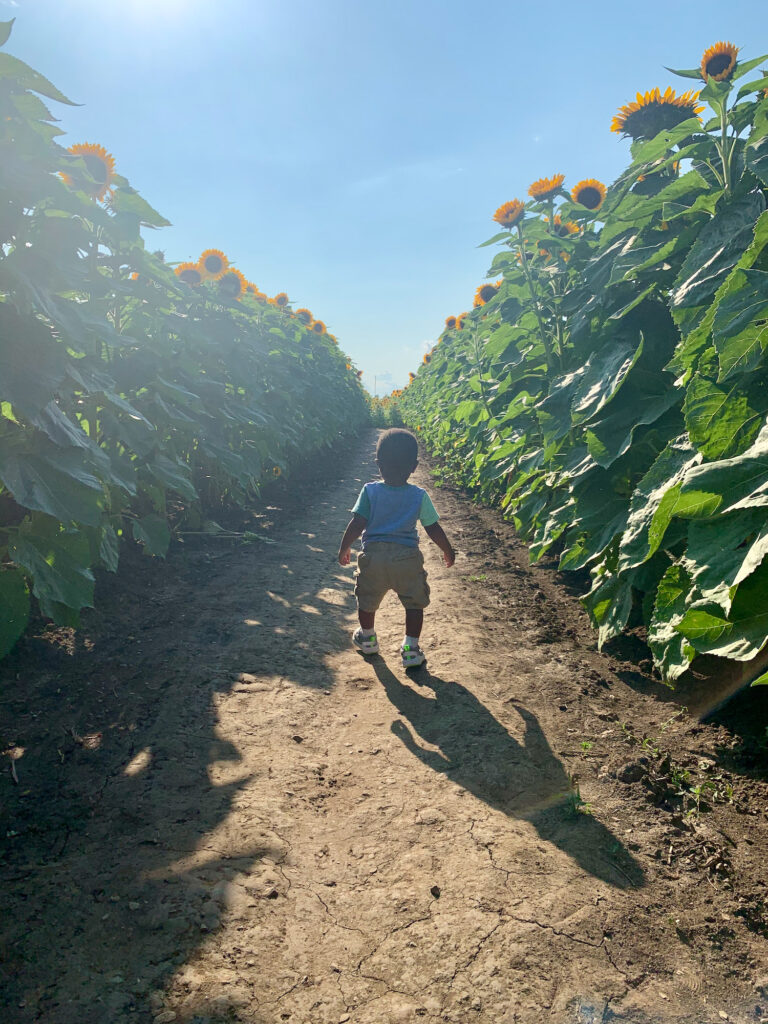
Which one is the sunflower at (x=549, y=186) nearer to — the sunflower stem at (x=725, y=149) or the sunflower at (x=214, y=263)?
the sunflower stem at (x=725, y=149)

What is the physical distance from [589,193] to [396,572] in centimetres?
384

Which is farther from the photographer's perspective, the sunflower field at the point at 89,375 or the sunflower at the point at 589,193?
the sunflower at the point at 589,193

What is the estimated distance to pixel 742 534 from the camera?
204cm

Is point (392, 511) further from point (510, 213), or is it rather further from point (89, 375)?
point (510, 213)

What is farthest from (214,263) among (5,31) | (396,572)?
(396,572)

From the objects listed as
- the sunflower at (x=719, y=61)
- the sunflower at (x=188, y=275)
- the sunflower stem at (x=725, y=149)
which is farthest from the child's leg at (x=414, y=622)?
the sunflower at (x=188, y=275)

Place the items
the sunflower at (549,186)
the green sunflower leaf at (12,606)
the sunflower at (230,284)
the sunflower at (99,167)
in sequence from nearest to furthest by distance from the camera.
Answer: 1. the green sunflower leaf at (12,606)
2. the sunflower at (99,167)
3. the sunflower at (549,186)
4. the sunflower at (230,284)

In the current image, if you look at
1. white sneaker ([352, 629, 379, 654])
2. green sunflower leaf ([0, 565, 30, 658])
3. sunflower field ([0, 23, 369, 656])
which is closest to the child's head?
white sneaker ([352, 629, 379, 654])

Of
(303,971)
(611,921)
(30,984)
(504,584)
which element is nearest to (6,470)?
(30,984)

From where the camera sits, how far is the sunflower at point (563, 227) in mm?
5461

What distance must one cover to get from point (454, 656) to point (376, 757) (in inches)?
42.2

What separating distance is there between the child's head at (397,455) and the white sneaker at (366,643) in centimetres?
91

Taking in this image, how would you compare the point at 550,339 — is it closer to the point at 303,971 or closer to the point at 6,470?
the point at 6,470

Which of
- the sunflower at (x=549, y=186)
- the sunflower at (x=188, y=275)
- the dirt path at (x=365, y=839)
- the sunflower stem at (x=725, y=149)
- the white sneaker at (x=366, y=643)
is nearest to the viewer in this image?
the dirt path at (x=365, y=839)
